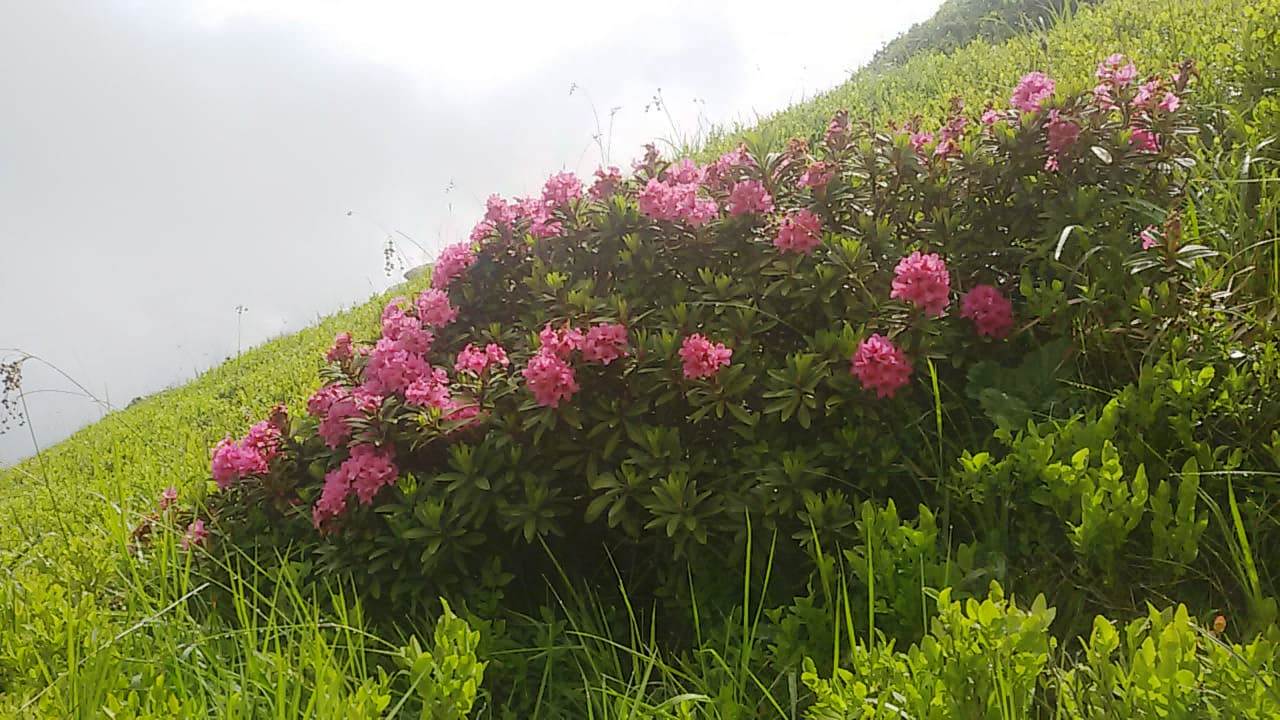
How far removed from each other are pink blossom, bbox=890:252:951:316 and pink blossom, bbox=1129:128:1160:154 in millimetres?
961

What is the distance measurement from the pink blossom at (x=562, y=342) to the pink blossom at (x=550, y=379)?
4 cm

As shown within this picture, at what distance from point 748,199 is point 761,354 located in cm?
60

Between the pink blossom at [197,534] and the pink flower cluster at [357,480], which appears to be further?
the pink blossom at [197,534]

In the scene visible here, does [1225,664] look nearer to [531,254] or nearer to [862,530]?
[862,530]

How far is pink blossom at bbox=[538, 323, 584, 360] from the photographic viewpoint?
279 centimetres

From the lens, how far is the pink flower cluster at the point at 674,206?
3230 millimetres

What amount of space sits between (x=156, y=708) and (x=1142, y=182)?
12.1 feet

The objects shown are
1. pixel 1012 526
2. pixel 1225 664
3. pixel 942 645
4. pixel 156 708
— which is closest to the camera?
pixel 1225 664

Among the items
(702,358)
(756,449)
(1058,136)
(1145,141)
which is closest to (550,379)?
(702,358)

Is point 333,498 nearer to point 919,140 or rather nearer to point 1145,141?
point 919,140

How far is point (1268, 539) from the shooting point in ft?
7.59

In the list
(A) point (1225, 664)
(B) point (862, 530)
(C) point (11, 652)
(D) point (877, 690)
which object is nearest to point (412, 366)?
(C) point (11, 652)

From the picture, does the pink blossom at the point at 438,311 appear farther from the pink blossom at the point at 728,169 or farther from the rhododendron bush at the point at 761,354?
the pink blossom at the point at 728,169

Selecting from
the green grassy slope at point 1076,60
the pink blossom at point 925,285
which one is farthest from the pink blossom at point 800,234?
the green grassy slope at point 1076,60
